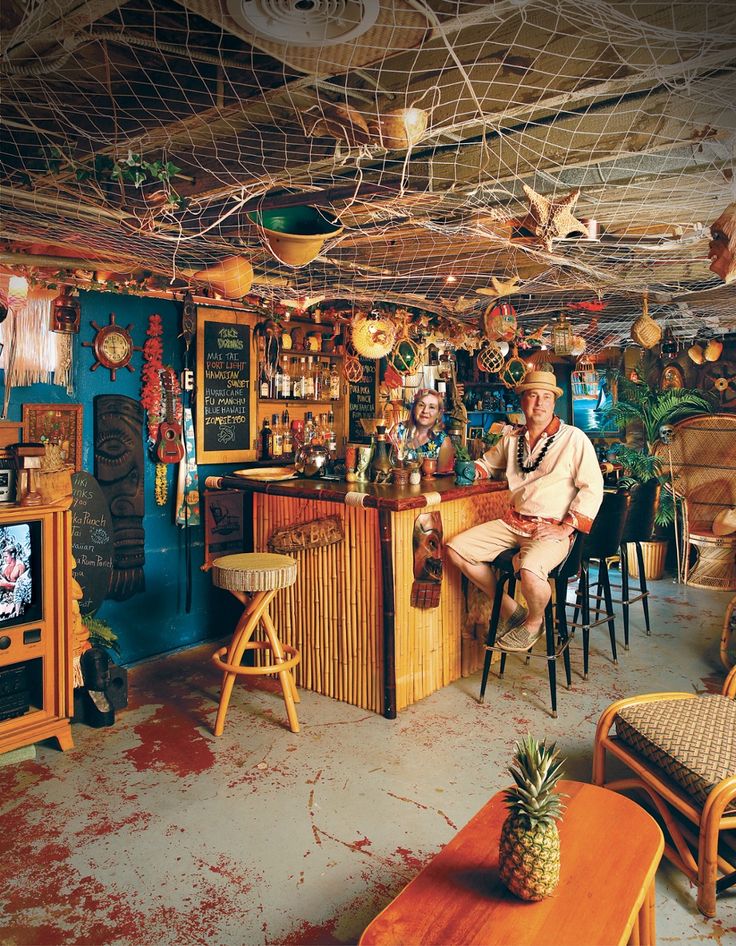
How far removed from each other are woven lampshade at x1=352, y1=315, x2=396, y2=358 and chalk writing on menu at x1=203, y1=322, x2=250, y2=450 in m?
0.85

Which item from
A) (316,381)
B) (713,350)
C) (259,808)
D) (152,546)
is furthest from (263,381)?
(713,350)

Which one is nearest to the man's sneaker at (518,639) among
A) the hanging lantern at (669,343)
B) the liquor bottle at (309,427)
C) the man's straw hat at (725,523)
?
the liquor bottle at (309,427)

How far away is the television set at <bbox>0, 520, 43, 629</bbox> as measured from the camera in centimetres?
330

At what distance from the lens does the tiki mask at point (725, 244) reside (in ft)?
7.72

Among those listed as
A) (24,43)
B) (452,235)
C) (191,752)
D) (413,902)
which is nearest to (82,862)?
(191,752)

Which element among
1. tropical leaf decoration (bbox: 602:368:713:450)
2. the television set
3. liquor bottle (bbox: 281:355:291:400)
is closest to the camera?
the television set

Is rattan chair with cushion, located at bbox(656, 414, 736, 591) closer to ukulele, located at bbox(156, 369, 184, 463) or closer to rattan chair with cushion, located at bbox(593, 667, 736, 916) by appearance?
rattan chair with cushion, located at bbox(593, 667, 736, 916)

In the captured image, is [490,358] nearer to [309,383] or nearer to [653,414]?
[309,383]

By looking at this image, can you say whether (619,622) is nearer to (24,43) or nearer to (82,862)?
(82,862)

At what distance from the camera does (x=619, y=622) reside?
5539 mm

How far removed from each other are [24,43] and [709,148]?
237 centimetres

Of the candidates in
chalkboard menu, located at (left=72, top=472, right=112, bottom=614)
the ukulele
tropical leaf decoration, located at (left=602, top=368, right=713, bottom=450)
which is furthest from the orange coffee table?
tropical leaf decoration, located at (left=602, top=368, right=713, bottom=450)

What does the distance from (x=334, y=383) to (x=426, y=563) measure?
254 centimetres

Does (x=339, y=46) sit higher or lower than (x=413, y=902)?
higher
